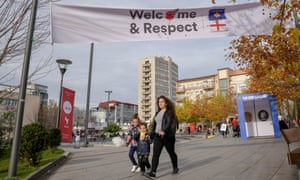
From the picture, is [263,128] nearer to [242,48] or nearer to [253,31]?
[242,48]

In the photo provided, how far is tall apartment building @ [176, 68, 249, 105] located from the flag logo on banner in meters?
50.1

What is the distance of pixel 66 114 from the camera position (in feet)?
46.2

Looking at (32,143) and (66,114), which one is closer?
(32,143)

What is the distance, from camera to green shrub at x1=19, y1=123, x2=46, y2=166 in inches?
281

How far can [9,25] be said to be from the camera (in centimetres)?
614

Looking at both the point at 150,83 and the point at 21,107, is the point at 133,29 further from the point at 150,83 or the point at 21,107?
the point at 150,83

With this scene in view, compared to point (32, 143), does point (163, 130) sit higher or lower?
higher

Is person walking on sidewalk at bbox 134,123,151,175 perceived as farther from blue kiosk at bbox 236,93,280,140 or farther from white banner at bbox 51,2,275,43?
blue kiosk at bbox 236,93,280,140

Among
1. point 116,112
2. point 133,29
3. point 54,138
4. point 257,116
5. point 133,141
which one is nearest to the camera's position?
point 133,29

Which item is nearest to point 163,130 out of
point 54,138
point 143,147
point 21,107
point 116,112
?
point 143,147

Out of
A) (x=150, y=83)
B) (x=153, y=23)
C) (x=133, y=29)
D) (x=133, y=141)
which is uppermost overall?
(x=150, y=83)

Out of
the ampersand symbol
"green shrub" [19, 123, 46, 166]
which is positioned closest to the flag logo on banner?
the ampersand symbol

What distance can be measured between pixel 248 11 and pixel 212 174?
13.3 feet

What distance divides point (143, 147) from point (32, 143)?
3.49m
